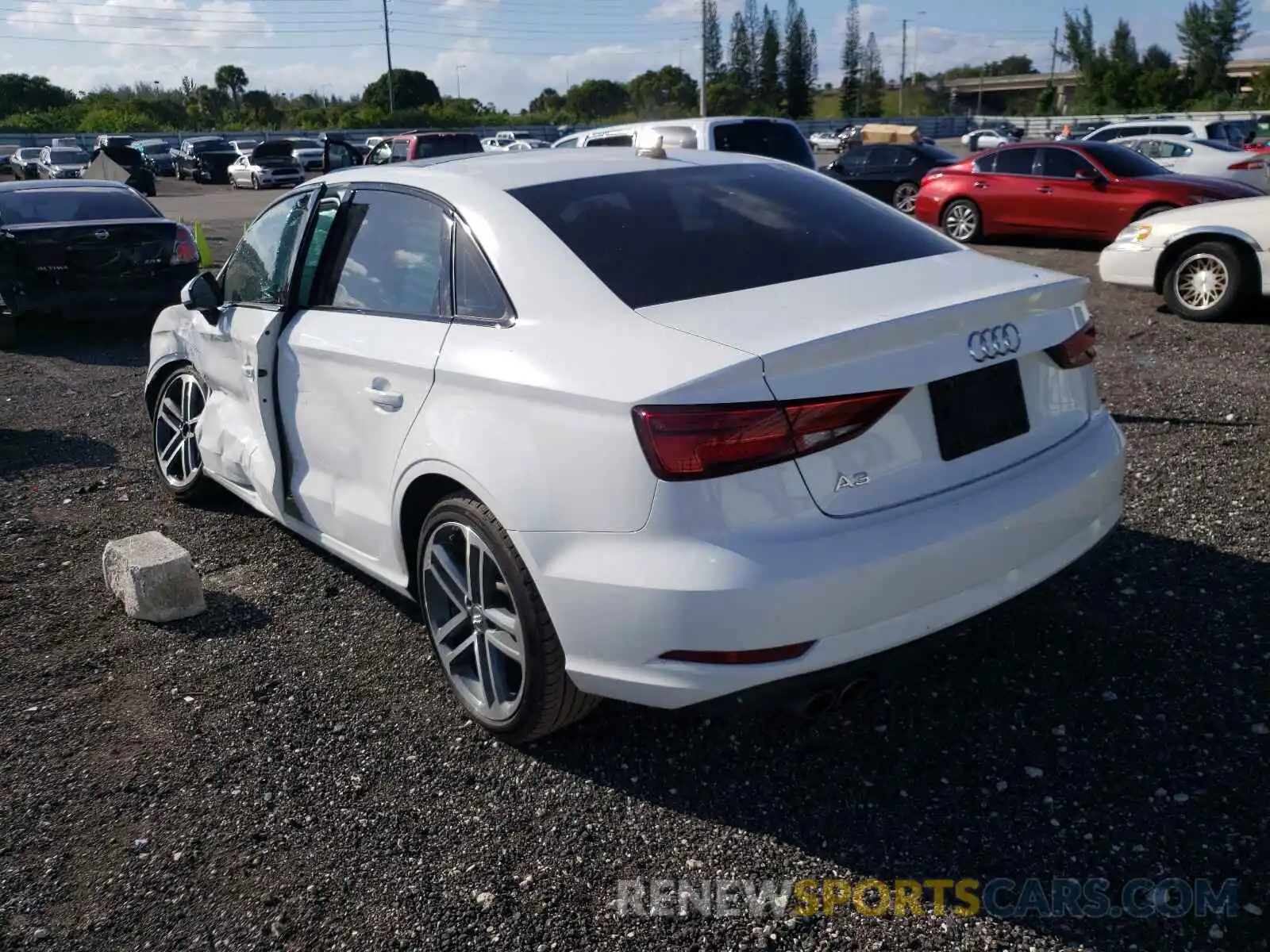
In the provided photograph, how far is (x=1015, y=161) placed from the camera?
14.5m

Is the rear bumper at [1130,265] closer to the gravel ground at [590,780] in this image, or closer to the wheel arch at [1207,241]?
Answer: the wheel arch at [1207,241]

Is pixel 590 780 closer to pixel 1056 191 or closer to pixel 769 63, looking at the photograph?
pixel 1056 191

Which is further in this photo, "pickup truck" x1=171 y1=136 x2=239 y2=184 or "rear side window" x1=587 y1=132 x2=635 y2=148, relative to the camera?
"pickup truck" x1=171 y1=136 x2=239 y2=184

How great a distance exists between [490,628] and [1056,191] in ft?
41.7

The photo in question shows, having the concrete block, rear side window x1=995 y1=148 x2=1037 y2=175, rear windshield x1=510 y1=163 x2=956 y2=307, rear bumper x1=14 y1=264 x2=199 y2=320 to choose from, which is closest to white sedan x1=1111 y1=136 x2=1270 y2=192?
rear side window x1=995 y1=148 x2=1037 y2=175

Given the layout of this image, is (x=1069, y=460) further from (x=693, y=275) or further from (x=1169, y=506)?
(x=1169, y=506)

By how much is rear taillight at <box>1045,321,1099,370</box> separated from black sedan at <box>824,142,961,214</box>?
16.1 metres

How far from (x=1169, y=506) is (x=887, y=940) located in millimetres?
3082

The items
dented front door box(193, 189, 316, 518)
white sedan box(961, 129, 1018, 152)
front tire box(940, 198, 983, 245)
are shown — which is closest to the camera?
dented front door box(193, 189, 316, 518)

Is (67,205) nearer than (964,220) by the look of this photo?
Yes

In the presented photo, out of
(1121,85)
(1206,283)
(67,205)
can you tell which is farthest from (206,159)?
(1121,85)

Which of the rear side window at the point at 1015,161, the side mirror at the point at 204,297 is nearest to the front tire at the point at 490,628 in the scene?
the side mirror at the point at 204,297

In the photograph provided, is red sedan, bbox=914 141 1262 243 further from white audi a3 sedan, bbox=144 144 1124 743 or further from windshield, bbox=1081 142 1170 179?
white audi a3 sedan, bbox=144 144 1124 743

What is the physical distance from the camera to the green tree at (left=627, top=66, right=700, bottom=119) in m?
92.4
